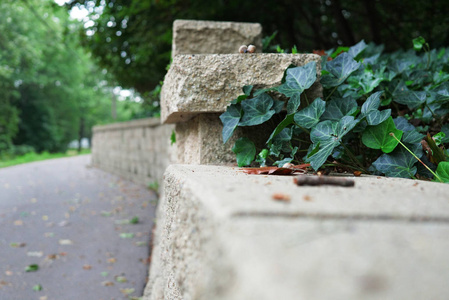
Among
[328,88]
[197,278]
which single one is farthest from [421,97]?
[197,278]

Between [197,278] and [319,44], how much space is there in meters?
6.23

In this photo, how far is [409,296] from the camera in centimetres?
41

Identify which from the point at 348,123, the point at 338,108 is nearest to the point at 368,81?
the point at 338,108

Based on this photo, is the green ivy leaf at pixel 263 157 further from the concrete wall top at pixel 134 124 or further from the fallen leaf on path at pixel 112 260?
the concrete wall top at pixel 134 124

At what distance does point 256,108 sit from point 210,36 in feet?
3.73

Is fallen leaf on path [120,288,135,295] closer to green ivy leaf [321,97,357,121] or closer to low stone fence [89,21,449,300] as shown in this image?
low stone fence [89,21,449,300]

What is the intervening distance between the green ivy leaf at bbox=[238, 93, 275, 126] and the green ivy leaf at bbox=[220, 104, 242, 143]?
0.03 m

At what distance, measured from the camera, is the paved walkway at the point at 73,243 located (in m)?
2.84

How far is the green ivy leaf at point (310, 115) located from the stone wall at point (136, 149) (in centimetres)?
360

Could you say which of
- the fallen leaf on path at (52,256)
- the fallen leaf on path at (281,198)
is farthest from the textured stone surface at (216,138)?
the fallen leaf on path at (52,256)

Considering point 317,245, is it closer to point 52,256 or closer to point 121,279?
point 121,279

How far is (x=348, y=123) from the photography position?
1.36 meters

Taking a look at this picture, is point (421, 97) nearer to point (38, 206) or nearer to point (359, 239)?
point (359, 239)

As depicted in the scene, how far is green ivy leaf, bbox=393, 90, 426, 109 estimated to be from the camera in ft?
5.90
